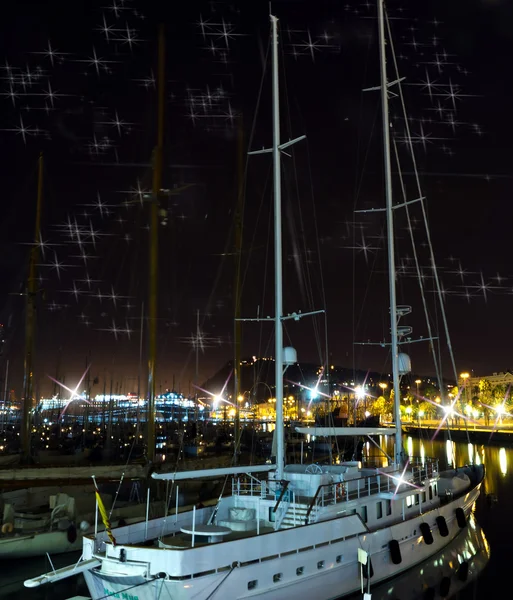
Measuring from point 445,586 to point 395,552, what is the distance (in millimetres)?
3365

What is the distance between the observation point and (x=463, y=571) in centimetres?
2264

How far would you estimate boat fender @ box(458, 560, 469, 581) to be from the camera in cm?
2193

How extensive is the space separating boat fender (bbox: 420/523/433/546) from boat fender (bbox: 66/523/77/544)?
1504 centimetres

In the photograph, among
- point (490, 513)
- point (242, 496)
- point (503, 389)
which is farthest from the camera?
point (503, 389)

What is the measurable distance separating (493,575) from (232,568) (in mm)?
14488

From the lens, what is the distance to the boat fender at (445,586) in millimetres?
20069

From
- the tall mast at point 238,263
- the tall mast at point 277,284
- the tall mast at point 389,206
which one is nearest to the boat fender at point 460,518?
the tall mast at point 389,206

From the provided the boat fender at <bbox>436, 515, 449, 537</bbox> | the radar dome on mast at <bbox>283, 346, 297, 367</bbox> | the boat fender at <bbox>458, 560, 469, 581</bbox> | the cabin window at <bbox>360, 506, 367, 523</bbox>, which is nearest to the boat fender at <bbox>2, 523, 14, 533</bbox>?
the radar dome on mast at <bbox>283, 346, 297, 367</bbox>

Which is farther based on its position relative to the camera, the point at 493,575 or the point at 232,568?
the point at 493,575

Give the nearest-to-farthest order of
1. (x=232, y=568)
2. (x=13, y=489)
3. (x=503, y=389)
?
1. (x=232, y=568)
2. (x=13, y=489)
3. (x=503, y=389)

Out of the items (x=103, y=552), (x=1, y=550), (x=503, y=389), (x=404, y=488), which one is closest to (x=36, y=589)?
(x=1, y=550)

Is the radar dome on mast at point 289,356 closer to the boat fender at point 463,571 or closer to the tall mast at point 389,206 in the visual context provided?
the tall mast at point 389,206

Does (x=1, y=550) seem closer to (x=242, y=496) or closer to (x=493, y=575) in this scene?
(x=242, y=496)

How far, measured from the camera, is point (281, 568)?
50.1ft
